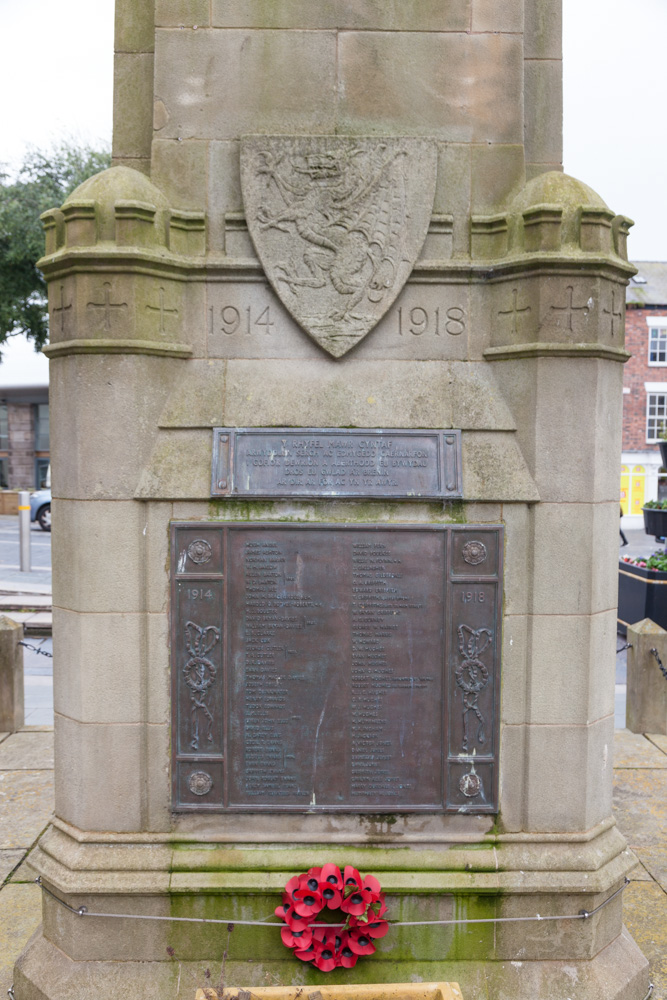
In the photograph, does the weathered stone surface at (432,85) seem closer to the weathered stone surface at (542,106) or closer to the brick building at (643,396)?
the weathered stone surface at (542,106)

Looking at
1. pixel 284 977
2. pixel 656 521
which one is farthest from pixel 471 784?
pixel 656 521

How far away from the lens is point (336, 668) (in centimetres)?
438

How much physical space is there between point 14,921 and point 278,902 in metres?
1.86

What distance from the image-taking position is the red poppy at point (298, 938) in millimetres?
4070

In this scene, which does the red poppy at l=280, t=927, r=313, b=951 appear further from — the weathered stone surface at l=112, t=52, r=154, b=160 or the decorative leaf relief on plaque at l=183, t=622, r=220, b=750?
the weathered stone surface at l=112, t=52, r=154, b=160

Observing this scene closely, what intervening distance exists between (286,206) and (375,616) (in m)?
2.33

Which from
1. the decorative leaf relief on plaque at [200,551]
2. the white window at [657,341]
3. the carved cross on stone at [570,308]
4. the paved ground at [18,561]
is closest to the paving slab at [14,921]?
the decorative leaf relief on plaque at [200,551]

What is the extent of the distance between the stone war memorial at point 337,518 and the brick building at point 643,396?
107ft

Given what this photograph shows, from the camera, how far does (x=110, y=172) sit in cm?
431

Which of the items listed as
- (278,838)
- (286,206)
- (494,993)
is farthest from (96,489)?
(494,993)

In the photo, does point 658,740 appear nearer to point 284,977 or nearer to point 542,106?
point 284,977

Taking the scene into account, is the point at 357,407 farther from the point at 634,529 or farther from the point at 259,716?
the point at 634,529

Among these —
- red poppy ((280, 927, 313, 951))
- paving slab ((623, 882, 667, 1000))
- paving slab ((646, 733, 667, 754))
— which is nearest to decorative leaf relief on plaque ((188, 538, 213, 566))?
red poppy ((280, 927, 313, 951))

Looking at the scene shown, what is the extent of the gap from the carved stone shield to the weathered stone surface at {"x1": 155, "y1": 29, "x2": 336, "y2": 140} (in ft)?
0.71
